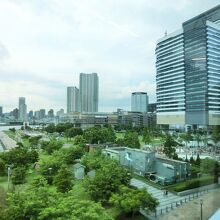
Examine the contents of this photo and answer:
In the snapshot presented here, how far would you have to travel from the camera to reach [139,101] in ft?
280

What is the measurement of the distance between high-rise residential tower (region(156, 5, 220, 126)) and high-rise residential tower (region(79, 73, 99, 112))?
47280 mm

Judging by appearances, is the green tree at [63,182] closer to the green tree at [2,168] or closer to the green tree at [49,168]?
the green tree at [49,168]

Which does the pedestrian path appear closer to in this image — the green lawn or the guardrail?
the guardrail

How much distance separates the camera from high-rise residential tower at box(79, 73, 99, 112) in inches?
3725

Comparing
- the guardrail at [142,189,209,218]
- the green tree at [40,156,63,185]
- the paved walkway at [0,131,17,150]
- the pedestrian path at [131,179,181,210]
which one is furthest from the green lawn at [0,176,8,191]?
the paved walkway at [0,131,17,150]

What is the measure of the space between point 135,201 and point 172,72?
127ft

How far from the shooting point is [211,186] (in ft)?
29.4

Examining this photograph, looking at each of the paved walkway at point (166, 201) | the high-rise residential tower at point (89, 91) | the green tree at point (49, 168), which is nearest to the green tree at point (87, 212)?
the paved walkway at point (166, 201)

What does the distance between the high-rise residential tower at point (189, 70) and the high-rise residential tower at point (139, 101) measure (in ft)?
112

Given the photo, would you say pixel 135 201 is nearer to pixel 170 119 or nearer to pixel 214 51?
pixel 214 51

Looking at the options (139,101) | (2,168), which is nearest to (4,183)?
(2,168)

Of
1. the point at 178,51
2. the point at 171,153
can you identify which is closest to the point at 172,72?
the point at 178,51

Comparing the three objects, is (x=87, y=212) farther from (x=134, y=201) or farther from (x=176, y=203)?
(x=176, y=203)

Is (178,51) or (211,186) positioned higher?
(178,51)
